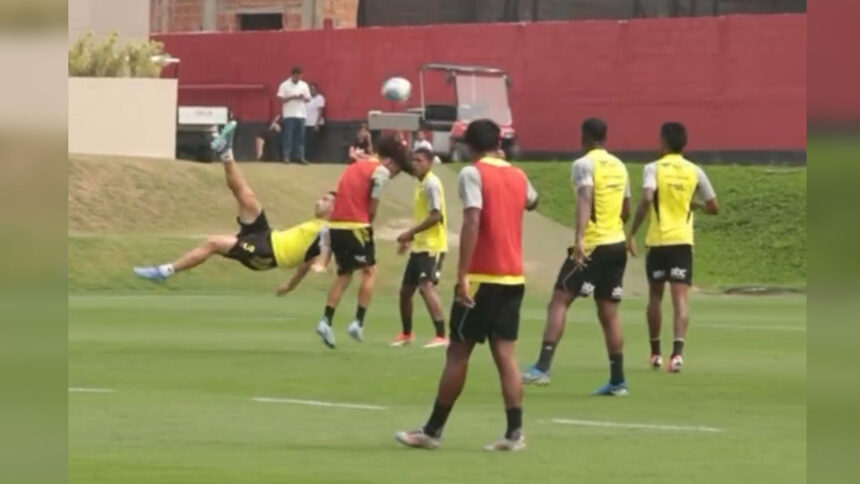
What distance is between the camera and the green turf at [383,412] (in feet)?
32.4

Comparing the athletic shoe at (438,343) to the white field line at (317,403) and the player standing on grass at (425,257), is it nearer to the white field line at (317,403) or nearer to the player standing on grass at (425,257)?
the player standing on grass at (425,257)

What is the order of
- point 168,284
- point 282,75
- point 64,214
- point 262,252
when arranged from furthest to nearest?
point 282,75, point 168,284, point 262,252, point 64,214

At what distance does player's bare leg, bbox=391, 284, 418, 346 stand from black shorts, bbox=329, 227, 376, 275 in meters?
0.47

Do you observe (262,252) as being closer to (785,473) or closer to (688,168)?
(688,168)

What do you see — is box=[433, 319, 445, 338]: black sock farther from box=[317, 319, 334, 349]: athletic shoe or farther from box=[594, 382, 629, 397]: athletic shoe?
box=[594, 382, 629, 397]: athletic shoe

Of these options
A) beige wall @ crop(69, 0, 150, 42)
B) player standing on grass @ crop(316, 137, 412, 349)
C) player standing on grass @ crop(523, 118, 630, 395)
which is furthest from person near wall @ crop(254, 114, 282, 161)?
player standing on grass @ crop(523, 118, 630, 395)

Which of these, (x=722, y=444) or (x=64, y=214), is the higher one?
(x=64, y=214)

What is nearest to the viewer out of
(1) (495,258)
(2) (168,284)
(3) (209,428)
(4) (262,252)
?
(1) (495,258)

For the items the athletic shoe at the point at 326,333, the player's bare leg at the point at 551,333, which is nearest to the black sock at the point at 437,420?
the player's bare leg at the point at 551,333

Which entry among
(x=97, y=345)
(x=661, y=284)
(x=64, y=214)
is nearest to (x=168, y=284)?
(x=97, y=345)

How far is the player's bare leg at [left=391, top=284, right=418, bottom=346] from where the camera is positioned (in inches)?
762

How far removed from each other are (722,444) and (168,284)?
2102 centimetres

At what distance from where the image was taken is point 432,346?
1956 cm

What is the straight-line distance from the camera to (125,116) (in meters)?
42.8
